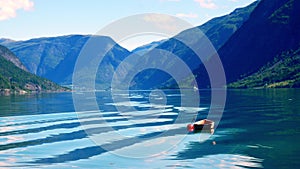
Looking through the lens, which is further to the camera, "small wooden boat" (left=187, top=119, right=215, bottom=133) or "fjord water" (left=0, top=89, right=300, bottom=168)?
"small wooden boat" (left=187, top=119, right=215, bottom=133)

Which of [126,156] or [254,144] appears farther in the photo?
[254,144]

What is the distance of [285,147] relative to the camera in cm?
6075

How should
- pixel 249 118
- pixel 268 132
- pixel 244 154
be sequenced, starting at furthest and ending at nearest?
1. pixel 249 118
2. pixel 268 132
3. pixel 244 154

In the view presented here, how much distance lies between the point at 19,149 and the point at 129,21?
108ft

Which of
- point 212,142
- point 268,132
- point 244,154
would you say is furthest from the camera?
point 268,132

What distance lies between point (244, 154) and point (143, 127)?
3865 centimetres

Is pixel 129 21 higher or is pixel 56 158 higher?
pixel 129 21

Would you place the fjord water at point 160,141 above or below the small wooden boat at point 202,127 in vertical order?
below

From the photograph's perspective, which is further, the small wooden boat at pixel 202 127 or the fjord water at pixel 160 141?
the small wooden boat at pixel 202 127

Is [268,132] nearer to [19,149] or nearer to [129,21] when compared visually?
[129,21]

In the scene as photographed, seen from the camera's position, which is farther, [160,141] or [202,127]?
[202,127]

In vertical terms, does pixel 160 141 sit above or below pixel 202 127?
below

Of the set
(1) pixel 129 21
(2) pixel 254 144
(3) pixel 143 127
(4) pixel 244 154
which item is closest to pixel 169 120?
(3) pixel 143 127

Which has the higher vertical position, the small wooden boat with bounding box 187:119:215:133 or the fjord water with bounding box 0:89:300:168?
the small wooden boat with bounding box 187:119:215:133
